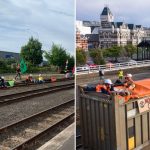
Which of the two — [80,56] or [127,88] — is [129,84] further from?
[80,56]

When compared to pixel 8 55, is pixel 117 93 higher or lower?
lower

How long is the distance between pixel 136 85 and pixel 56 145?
76.7 inches

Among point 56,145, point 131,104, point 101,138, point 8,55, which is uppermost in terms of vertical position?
point 8,55

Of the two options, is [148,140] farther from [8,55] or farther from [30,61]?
[30,61]

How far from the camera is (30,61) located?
64.4ft

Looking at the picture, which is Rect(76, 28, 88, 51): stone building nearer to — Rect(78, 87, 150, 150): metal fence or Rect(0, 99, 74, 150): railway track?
Rect(78, 87, 150, 150): metal fence

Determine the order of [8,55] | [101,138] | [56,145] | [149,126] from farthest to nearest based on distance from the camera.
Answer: [8,55]
[56,145]
[149,126]
[101,138]

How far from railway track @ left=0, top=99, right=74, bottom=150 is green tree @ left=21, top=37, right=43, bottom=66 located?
1036cm

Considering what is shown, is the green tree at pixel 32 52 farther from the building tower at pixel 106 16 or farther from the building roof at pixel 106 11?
the building roof at pixel 106 11

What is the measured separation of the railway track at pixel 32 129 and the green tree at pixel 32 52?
10.4 metres

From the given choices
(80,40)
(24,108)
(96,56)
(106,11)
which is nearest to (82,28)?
(80,40)

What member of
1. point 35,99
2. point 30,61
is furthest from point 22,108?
point 30,61

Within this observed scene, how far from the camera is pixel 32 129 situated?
694 cm

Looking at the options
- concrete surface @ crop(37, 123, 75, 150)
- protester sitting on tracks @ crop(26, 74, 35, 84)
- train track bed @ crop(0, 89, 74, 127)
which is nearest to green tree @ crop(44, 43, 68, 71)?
train track bed @ crop(0, 89, 74, 127)
